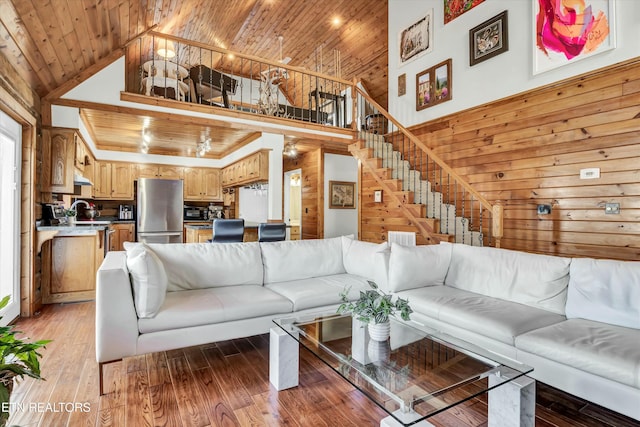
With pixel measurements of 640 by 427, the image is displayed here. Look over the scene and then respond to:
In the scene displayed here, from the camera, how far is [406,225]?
18.8ft

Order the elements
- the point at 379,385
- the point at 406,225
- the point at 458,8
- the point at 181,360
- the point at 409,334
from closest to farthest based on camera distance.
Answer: the point at 379,385 < the point at 409,334 < the point at 181,360 < the point at 458,8 < the point at 406,225

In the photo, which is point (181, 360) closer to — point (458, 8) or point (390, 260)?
point (390, 260)

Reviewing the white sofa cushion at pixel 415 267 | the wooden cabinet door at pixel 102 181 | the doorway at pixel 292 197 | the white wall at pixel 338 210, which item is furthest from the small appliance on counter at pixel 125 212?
the white sofa cushion at pixel 415 267

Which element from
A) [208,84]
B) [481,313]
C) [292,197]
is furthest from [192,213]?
[481,313]

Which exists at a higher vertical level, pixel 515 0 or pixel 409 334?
pixel 515 0

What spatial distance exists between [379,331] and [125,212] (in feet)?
23.6

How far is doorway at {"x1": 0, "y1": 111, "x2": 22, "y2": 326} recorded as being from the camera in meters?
3.19

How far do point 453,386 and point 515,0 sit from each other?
16.4 ft

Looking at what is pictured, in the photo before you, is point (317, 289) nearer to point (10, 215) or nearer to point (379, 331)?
point (379, 331)

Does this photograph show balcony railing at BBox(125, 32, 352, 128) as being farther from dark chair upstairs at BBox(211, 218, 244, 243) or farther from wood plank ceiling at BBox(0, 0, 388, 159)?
dark chair upstairs at BBox(211, 218, 244, 243)

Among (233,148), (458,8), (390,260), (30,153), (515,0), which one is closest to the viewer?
(390,260)

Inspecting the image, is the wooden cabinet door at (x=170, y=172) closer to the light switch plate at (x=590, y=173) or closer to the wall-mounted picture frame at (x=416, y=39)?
the wall-mounted picture frame at (x=416, y=39)

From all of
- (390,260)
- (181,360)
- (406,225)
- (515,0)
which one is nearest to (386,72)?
(515,0)

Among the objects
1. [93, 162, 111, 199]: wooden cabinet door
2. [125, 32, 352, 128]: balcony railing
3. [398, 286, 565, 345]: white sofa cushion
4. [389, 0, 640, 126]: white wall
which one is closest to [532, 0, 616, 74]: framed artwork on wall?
[389, 0, 640, 126]: white wall
